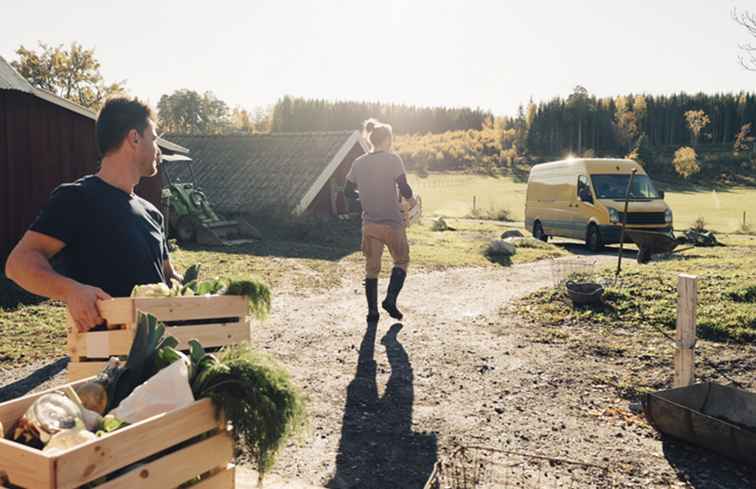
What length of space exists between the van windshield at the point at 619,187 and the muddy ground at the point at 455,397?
1021cm

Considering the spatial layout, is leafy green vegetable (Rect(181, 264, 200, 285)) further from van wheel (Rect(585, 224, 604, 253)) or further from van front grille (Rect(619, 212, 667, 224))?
van wheel (Rect(585, 224, 604, 253))

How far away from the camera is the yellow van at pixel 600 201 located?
18188 mm

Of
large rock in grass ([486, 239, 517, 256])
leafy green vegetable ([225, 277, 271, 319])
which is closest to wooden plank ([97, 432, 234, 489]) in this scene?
leafy green vegetable ([225, 277, 271, 319])

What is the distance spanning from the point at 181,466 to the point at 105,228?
4.70 feet

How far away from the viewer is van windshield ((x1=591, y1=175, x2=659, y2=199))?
61.4ft

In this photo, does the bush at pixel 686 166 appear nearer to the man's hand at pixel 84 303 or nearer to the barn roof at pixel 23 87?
the barn roof at pixel 23 87

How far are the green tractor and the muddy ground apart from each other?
9602 mm

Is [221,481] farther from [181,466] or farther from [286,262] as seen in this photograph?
[286,262]

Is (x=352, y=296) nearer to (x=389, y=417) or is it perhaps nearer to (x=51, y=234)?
(x=389, y=417)

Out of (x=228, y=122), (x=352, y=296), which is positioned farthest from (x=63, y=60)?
(x=228, y=122)

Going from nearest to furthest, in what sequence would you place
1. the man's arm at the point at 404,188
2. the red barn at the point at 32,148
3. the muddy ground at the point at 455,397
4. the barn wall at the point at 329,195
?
the muddy ground at the point at 455,397 < the man's arm at the point at 404,188 < the red barn at the point at 32,148 < the barn wall at the point at 329,195

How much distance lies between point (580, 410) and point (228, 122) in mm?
109484

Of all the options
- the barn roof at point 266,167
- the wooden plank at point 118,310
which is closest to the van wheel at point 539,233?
the barn roof at point 266,167

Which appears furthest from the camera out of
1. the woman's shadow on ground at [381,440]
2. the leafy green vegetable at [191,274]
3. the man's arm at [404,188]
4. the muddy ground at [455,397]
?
the man's arm at [404,188]
